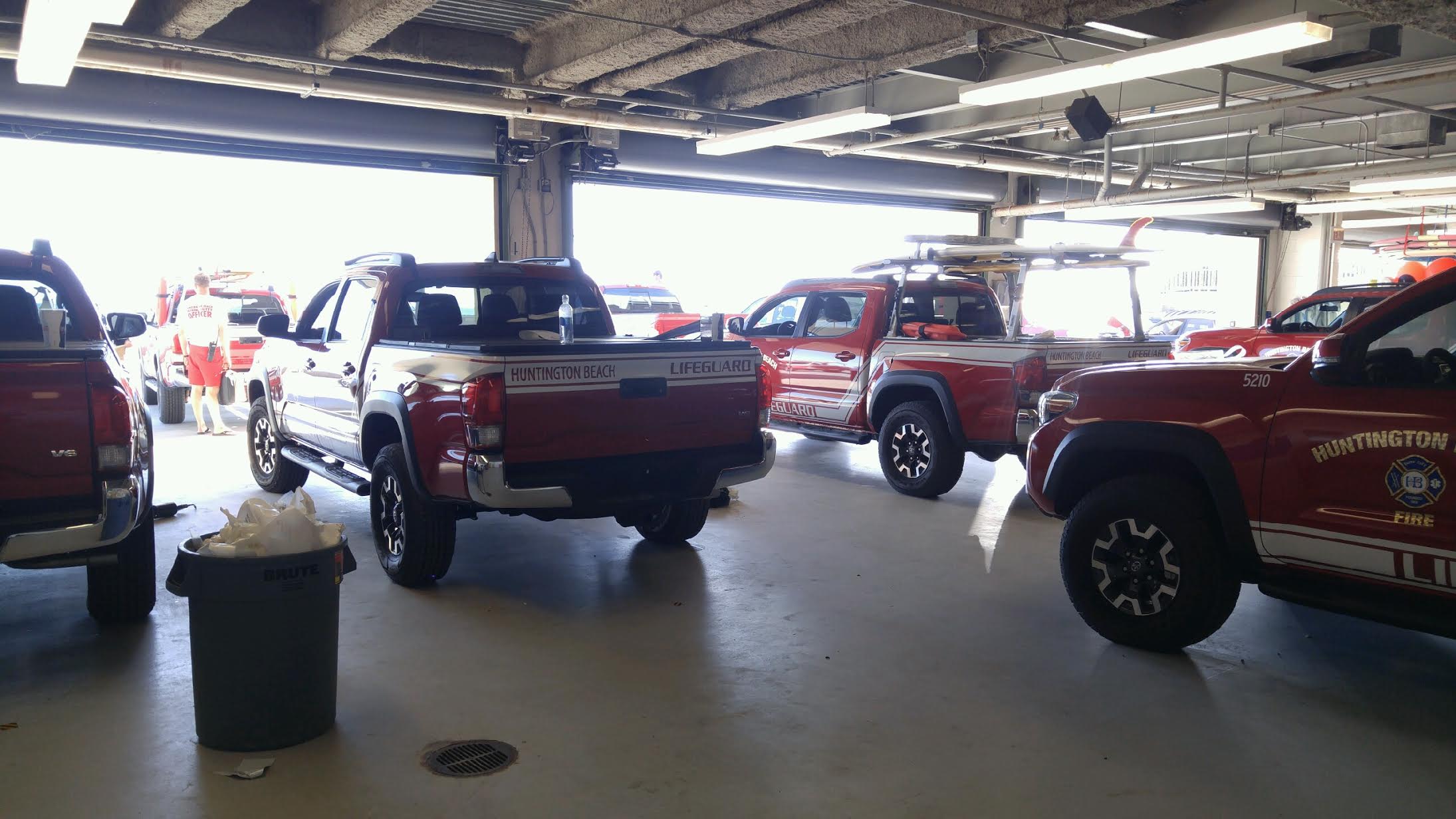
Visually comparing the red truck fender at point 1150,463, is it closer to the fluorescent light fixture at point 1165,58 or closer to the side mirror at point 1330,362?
the side mirror at point 1330,362

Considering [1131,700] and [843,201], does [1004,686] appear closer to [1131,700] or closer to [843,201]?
[1131,700]

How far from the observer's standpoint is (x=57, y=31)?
252 inches

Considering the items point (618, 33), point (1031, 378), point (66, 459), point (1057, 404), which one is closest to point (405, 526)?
point (66, 459)

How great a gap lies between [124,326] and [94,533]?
212 cm

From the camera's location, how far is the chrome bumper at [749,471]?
17.6ft

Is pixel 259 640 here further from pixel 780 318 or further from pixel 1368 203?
pixel 1368 203

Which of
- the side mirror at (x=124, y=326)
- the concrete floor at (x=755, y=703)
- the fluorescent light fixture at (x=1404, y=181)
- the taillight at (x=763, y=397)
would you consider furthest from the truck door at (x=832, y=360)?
the fluorescent light fixture at (x=1404, y=181)

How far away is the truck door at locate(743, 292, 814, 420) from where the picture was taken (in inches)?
364

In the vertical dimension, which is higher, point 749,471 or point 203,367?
point 203,367

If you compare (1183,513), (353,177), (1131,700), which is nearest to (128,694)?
(1131,700)

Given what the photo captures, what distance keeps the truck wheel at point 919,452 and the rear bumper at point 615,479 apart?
2.44 m

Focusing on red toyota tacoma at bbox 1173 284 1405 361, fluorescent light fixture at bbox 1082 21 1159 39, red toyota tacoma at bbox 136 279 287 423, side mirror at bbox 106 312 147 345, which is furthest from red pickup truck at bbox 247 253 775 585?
red toyota tacoma at bbox 1173 284 1405 361

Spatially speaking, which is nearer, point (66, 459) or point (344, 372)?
point (66, 459)

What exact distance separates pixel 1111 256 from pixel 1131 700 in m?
5.11
